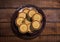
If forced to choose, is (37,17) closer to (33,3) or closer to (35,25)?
(35,25)

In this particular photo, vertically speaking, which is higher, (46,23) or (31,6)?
(31,6)

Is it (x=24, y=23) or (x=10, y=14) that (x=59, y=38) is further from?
(x=10, y=14)

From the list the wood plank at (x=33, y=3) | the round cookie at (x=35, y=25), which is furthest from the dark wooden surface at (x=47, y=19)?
the round cookie at (x=35, y=25)

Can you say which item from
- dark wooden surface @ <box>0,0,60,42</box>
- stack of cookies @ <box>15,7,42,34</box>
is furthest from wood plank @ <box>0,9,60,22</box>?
stack of cookies @ <box>15,7,42,34</box>

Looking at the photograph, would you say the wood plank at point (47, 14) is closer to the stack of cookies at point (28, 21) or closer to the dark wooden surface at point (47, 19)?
the dark wooden surface at point (47, 19)

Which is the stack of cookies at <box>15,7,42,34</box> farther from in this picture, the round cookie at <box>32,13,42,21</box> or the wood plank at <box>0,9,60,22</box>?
the wood plank at <box>0,9,60,22</box>

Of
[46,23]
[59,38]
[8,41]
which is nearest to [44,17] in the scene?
[46,23]

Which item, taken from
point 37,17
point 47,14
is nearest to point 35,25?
point 37,17
